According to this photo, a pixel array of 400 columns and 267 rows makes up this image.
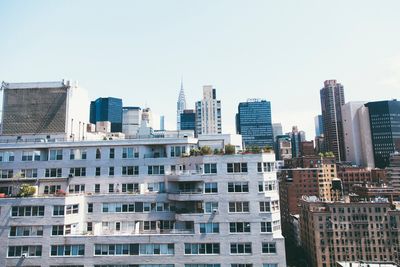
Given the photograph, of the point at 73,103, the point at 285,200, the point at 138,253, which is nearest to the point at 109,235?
the point at 138,253

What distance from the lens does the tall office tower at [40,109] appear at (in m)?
50.2

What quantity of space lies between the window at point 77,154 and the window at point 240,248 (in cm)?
→ 2593

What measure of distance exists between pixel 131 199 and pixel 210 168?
40.5ft

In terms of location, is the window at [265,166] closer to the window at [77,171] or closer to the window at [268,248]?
the window at [268,248]

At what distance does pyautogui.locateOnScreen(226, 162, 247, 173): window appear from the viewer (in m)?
41.4

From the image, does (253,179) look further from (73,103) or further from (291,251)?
(291,251)

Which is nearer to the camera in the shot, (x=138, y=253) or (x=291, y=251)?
(x=138, y=253)

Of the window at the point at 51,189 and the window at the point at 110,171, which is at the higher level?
the window at the point at 110,171

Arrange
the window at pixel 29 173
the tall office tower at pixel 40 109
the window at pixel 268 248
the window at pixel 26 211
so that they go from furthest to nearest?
the tall office tower at pixel 40 109 < the window at pixel 29 173 < the window at pixel 26 211 < the window at pixel 268 248

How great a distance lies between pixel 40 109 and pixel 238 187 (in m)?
35.0

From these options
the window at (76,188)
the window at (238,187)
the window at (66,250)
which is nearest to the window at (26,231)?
the window at (66,250)

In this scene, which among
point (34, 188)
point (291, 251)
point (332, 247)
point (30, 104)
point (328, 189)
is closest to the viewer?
point (34, 188)

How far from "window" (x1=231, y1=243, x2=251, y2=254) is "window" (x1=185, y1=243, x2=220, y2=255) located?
80.9 inches

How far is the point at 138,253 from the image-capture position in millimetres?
39906
